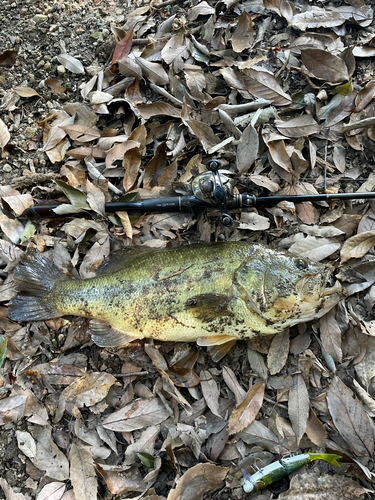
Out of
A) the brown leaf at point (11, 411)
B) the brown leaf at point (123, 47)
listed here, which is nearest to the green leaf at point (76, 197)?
the brown leaf at point (123, 47)

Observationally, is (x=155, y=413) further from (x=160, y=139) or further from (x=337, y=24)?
(x=337, y=24)

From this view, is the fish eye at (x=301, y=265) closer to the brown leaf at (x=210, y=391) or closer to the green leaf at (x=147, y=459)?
the brown leaf at (x=210, y=391)

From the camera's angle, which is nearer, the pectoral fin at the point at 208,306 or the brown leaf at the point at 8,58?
the pectoral fin at the point at 208,306

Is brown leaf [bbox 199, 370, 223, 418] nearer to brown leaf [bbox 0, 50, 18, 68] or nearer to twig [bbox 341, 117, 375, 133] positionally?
twig [bbox 341, 117, 375, 133]

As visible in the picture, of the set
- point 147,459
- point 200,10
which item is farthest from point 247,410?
point 200,10

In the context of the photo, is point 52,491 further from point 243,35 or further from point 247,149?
point 243,35

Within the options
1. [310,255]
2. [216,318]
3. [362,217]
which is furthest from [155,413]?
[362,217]

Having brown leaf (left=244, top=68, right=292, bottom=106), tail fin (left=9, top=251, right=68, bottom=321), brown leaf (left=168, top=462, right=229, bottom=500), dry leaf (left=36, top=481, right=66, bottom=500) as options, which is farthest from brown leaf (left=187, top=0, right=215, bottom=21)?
dry leaf (left=36, top=481, right=66, bottom=500)
